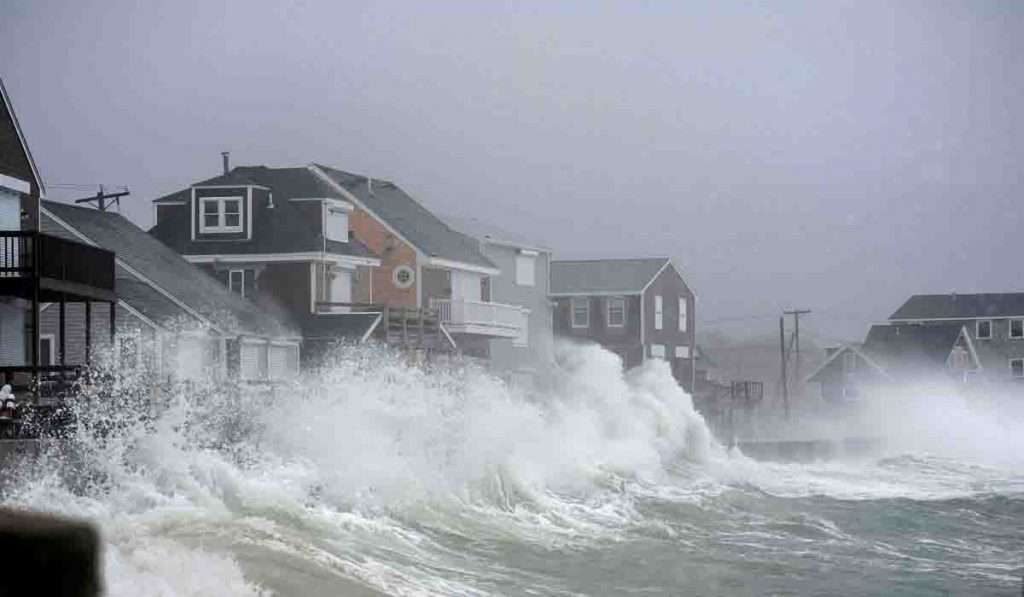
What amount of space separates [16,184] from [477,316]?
74.5ft

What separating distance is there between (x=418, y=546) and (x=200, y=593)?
6381 mm

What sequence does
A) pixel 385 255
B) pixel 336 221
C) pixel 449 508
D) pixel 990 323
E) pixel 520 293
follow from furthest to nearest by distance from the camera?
pixel 990 323 < pixel 520 293 < pixel 385 255 < pixel 336 221 < pixel 449 508

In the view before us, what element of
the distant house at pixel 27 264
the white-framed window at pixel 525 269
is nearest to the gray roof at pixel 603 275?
the white-framed window at pixel 525 269

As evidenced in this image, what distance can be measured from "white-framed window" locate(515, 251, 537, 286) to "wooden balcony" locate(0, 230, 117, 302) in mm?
31581

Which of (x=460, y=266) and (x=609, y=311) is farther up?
(x=460, y=266)

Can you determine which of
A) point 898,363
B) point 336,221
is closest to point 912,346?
point 898,363

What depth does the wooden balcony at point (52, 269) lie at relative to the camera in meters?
25.0

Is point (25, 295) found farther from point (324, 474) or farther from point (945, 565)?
point (945, 565)

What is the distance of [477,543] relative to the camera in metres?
21.6

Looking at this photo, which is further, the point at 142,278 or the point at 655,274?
the point at 655,274

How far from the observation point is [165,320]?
34625 millimetres

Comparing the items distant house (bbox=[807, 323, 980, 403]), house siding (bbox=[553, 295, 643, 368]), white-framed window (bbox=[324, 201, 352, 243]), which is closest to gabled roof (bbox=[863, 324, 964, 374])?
distant house (bbox=[807, 323, 980, 403])

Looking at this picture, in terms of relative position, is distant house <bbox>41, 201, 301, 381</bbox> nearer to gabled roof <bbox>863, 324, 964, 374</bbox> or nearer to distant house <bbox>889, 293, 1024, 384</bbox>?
gabled roof <bbox>863, 324, 964, 374</bbox>

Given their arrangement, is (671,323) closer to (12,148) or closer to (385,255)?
(385,255)
